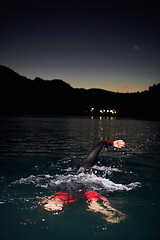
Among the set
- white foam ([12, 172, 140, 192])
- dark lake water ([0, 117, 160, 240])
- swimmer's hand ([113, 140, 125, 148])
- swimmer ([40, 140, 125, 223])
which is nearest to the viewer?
dark lake water ([0, 117, 160, 240])

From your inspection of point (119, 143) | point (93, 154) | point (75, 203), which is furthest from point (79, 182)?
point (119, 143)

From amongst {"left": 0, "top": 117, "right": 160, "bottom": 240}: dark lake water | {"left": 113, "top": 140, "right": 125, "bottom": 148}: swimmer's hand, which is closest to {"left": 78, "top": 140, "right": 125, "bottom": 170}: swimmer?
{"left": 113, "top": 140, "right": 125, "bottom": 148}: swimmer's hand

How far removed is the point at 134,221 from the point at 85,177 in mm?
4262

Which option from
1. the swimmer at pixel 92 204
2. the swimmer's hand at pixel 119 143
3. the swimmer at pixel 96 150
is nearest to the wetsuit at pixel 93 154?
the swimmer at pixel 96 150

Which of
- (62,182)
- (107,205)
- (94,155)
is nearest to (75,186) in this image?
(62,182)

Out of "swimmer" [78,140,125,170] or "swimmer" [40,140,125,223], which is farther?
"swimmer" [78,140,125,170]

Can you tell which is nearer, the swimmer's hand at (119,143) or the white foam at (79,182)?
the swimmer's hand at (119,143)

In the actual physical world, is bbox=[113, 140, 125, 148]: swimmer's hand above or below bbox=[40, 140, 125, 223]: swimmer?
above

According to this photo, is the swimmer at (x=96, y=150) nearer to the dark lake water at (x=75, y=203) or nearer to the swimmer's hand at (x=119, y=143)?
the swimmer's hand at (x=119, y=143)

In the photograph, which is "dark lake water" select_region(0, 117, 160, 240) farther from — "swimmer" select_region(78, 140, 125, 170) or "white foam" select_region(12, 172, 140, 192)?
"swimmer" select_region(78, 140, 125, 170)

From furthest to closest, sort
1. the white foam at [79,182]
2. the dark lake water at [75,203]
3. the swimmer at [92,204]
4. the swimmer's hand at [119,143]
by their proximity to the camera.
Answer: the white foam at [79,182], the swimmer's hand at [119,143], the swimmer at [92,204], the dark lake water at [75,203]

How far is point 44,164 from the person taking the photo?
15984 millimetres

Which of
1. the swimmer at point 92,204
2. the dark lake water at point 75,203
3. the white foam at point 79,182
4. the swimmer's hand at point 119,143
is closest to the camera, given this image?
the dark lake water at point 75,203

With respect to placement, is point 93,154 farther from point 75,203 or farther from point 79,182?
point 75,203
